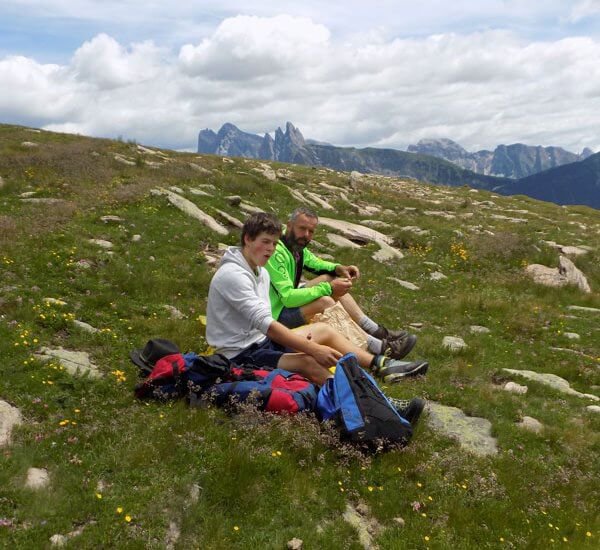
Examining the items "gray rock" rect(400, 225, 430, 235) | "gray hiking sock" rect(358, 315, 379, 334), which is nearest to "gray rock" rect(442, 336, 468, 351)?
"gray hiking sock" rect(358, 315, 379, 334)

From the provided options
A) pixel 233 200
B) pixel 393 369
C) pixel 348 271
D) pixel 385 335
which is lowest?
pixel 393 369

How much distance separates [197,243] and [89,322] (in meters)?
7.63

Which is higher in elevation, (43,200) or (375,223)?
(43,200)

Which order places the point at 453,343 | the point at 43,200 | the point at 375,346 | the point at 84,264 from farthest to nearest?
1. the point at 43,200
2. the point at 84,264
3. the point at 453,343
4. the point at 375,346

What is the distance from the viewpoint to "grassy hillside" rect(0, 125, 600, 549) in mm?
5105

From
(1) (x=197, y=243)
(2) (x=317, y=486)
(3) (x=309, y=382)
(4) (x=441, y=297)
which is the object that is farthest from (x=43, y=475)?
(4) (x=441, y=297)

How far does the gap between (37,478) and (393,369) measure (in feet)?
19.5

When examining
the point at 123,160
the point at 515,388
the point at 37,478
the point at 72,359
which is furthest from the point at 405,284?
the point at 123,160

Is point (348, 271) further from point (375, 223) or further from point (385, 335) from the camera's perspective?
point (375, 223)

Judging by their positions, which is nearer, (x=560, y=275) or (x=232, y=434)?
(x=232, y=434)

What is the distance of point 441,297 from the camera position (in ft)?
55.6

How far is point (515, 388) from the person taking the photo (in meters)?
9.78

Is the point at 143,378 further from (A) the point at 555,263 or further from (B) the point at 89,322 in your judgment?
(A) the point at 555,263

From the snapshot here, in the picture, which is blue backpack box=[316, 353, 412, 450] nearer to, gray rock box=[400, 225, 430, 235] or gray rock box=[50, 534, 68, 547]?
gray rock box=[50, 534, 68, 547]
